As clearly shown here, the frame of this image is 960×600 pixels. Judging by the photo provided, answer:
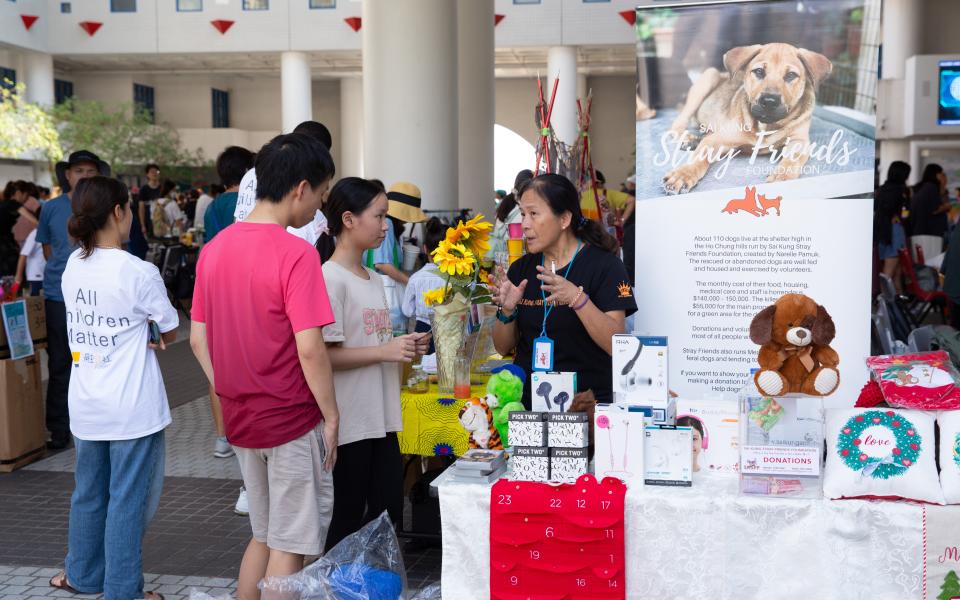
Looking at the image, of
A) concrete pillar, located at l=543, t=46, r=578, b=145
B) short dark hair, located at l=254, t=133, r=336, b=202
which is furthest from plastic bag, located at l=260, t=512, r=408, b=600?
concrete pillar, located at l=543, t=46, r=578, b=145

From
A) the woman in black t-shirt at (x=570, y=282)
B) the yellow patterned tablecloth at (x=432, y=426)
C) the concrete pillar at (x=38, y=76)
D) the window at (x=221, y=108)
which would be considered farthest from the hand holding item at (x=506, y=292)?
the window at (x=221, y=108)

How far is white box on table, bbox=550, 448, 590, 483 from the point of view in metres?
2.69

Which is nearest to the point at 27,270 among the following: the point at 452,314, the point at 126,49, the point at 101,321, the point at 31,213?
the point at 31,213

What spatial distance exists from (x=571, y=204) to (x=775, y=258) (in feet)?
2.82

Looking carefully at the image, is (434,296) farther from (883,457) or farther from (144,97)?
(144,97)

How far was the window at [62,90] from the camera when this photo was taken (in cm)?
2793

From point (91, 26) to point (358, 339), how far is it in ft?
75.5

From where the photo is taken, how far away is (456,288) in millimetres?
3621

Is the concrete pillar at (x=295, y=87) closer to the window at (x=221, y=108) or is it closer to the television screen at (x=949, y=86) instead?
the window at (x=221, y=108)

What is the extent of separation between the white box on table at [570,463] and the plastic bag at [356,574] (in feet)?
2.41

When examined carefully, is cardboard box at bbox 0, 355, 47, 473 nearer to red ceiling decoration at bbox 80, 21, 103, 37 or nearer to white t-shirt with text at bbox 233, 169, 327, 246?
white t-shirt with text at bbox 233, 169, 327, 246

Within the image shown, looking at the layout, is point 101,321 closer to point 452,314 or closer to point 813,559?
point 452,314

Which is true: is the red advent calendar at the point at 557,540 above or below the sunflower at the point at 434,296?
below

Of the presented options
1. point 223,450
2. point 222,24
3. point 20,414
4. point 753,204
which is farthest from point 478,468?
point 222,24
